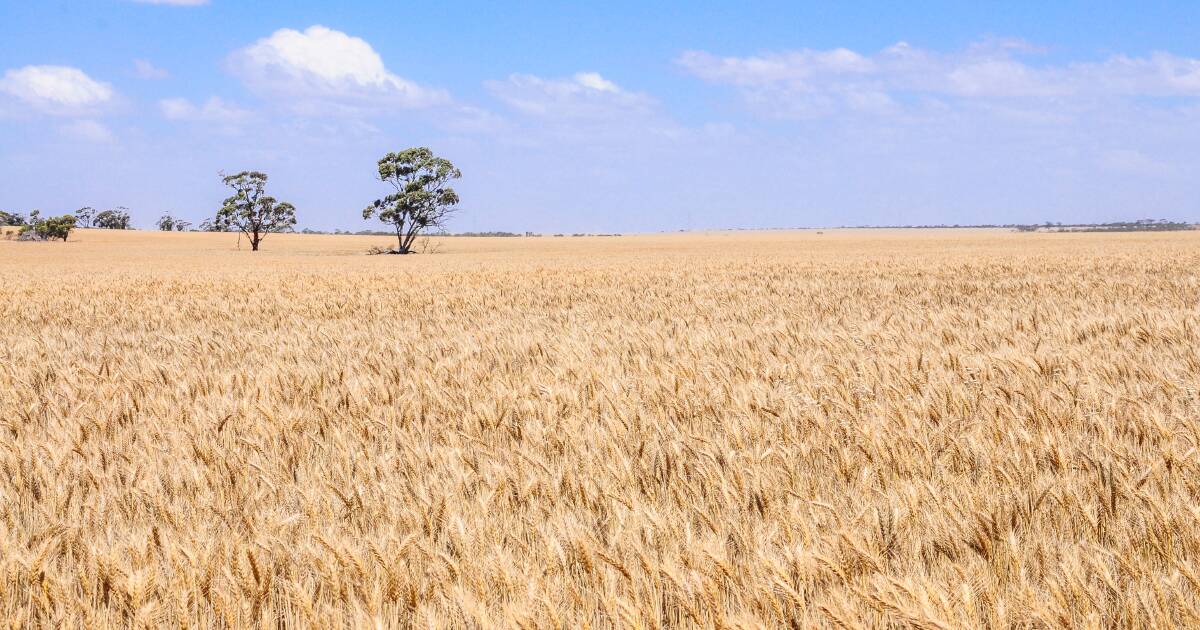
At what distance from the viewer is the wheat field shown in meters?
1.96

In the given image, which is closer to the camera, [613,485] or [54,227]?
[613,485]

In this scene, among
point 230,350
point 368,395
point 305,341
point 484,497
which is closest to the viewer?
point 484,497

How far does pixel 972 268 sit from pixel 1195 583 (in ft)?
72.8

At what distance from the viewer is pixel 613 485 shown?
2973 millimetres

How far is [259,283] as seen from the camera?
19.1 m

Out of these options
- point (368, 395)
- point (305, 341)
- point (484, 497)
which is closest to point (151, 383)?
point (368, 395)

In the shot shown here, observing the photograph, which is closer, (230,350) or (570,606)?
(570,606)

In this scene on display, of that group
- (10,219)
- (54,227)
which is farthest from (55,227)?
(10,219)

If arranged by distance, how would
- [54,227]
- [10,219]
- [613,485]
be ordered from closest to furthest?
1. [613,485]
2. [54,227]
3. [10,219]

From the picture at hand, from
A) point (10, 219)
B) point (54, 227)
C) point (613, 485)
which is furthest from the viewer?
point (10, 219)

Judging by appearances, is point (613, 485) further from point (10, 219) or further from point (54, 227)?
point (10, 219)

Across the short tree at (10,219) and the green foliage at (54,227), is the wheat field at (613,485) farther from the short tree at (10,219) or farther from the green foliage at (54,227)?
the short tree at (10,219)

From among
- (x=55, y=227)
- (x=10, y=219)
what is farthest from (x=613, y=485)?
(x=10, y=219)

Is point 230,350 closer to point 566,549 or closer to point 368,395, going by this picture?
point 368,395
